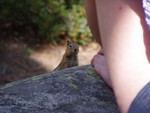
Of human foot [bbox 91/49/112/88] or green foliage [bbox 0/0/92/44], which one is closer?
human foot [bbox 91/49/112/88]

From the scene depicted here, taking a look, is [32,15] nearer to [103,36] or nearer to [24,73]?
[24,73]

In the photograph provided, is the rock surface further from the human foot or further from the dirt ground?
the dirt ground

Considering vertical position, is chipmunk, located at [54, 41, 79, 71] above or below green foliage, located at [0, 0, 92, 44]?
below

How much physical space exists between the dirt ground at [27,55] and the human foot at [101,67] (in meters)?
2.29

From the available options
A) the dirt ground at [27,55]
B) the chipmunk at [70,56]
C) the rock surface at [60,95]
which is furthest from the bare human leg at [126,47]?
the dirt ground at [27,55]

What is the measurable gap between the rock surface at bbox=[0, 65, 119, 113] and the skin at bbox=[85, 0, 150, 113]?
0.21 meters

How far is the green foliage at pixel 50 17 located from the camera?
184 inches

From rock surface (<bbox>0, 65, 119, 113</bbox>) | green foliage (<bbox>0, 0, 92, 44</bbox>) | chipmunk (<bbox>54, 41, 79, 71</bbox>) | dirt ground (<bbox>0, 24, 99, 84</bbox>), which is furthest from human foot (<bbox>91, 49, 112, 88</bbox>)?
green foliage (<bbox>0, 0, 92, 44</bbox>)

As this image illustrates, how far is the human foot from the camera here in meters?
1.89

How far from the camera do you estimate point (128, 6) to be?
1625 mm

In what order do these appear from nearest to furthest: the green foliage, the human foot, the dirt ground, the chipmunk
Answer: the human foot
the chipmunk
the dirt ground
the green foliage

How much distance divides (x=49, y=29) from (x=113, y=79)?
3.18 metres

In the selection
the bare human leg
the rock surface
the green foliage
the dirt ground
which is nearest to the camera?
the bare human leg

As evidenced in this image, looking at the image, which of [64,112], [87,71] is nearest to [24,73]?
[87,71]
